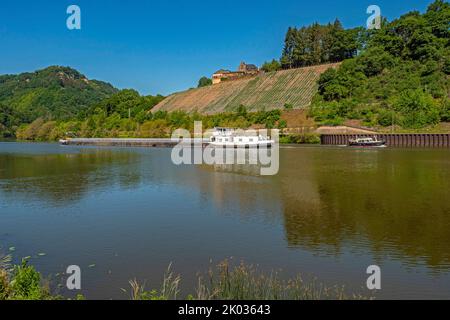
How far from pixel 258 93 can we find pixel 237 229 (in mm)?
123767

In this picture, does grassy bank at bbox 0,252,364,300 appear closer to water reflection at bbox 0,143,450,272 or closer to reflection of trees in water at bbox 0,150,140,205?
water reflection at bbox 0,143,450,272

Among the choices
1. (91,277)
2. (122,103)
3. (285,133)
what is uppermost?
(122,103)

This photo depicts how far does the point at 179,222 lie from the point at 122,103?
161836 mm

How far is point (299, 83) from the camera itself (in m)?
132

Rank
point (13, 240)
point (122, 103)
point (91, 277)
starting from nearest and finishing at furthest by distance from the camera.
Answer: point (91, 277), point (13, 240), point (122, 103)

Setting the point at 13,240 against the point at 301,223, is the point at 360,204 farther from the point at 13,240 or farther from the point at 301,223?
the point at 13,240

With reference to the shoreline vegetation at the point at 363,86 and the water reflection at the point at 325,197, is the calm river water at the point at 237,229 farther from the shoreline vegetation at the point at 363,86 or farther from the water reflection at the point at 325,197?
the shoreline vegetation at the point at 363,86

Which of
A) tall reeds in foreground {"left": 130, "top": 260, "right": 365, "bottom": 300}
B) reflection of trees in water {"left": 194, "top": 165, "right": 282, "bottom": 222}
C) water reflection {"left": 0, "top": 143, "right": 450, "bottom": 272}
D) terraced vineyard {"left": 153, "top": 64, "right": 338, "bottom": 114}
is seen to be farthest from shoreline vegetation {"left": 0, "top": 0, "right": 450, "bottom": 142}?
tall reeds in foreground {"left": 130, "top": 260, "right": 365, "bottom": 300}

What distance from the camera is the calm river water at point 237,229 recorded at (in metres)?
12.5

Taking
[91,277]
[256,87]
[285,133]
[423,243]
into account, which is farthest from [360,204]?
[256,87]

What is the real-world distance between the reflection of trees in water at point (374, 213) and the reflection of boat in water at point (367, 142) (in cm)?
4442

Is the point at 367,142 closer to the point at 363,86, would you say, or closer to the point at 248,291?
the point at 363,86

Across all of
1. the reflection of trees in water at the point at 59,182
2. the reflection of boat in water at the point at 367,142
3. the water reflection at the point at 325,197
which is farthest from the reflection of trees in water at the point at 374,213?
the reflection of boat in water at the point at 367,142

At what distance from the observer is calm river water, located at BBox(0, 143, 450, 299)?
12.5 m
